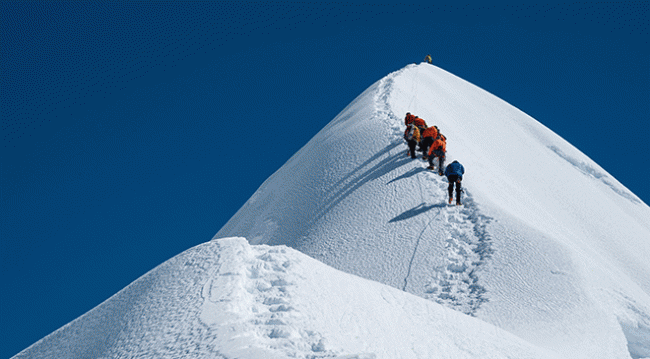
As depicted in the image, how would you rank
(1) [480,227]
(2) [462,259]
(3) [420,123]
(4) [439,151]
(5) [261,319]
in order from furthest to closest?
(3) [420,123], (4) [439,151], (1) [480,227], (2) [462,259], (5) [261,319]

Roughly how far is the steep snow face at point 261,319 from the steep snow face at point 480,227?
2.49 m

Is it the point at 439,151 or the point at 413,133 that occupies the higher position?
the point at 413,133

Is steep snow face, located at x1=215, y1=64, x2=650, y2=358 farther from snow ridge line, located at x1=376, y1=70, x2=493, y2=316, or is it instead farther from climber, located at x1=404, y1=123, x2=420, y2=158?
climber, located at x1=404, y1=123, x2=420, y2=158

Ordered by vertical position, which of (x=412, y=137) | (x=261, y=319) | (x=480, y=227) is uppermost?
(x=412, y=137)

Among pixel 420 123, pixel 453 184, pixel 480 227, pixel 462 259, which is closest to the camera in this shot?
pixel 462 259

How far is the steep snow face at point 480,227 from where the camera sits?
1027 centimetres

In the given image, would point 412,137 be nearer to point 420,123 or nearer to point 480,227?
point 420,123

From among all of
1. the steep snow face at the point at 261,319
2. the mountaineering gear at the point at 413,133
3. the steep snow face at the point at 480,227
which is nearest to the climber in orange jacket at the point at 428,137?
the mountaineering gear at the point at 413,133

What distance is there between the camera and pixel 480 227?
12.7 meters

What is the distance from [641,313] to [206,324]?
9.18 meters

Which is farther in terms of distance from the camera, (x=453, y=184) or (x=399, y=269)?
(x=453, y=184)

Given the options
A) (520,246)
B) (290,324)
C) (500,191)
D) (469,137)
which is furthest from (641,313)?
(469,137)

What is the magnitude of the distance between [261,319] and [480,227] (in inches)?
309

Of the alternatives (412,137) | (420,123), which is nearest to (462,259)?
(412,137)
